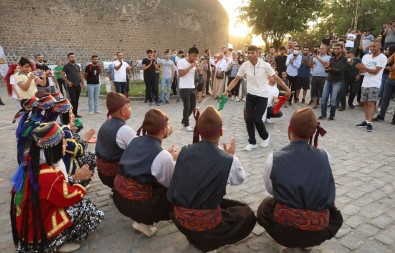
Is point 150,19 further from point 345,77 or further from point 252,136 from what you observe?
point 252,136

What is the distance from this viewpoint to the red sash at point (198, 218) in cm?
272

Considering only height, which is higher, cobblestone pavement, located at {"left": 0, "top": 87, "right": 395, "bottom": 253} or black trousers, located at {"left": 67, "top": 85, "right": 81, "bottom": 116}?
black trousers, located at {"left": 67, "top": 85, "right": 81, "bottom": 116}

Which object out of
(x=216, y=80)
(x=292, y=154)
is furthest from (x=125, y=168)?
(x=216, y=80)

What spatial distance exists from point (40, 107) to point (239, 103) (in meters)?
9.21

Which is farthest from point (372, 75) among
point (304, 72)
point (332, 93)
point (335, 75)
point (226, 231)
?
point (226, 231)

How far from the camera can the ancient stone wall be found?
19.6 m

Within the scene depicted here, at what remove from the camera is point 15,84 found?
6.84m

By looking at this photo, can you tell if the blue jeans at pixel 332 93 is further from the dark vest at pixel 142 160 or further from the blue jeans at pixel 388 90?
the dark vest at pixel 142 160

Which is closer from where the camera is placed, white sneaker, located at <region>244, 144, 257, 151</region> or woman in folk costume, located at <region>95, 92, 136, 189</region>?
woman in folk costume, located at <region>95, 92, 136, 189</region>

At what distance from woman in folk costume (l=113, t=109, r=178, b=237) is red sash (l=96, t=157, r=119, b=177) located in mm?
551

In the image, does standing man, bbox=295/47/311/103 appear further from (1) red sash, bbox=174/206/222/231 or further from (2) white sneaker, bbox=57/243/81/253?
(2) white sneaker, bbox=57/243/81/253

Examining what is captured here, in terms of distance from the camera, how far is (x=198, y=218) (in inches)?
107

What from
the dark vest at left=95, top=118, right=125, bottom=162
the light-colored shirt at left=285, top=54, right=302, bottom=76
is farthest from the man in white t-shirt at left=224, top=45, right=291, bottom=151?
the light-colored shirt at left=285, top=54, right=302, bottom=76

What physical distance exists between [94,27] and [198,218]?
23741 mm
